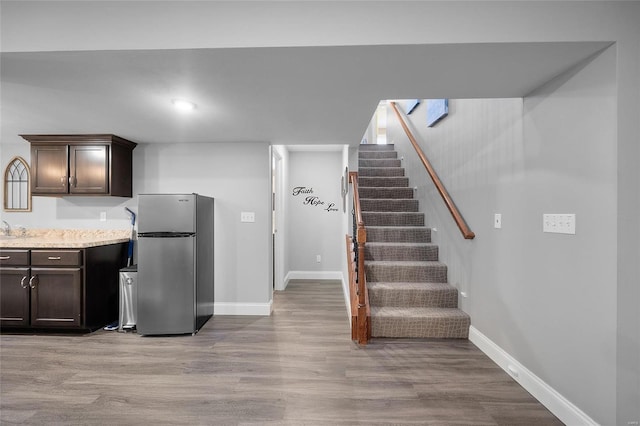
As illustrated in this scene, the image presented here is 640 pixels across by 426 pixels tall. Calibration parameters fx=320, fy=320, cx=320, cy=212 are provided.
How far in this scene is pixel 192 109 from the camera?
8.73 feet

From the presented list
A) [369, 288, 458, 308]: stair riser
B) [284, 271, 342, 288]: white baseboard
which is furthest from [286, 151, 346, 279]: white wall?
[369, 288, 458, 308]: stair riser

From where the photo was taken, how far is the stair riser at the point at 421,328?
3.00 m

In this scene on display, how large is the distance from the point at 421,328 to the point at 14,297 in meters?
4.03

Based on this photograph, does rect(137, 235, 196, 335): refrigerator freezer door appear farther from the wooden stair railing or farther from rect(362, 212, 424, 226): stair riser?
rect(362, 212, 424, 226): stair riser

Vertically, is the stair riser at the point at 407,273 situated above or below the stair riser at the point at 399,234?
below

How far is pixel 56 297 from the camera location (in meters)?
3.18

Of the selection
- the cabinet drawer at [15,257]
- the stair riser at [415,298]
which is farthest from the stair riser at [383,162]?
the cabinet drawer at [15,257]

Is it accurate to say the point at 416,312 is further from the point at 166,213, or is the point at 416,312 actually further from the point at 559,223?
the point at 166,213

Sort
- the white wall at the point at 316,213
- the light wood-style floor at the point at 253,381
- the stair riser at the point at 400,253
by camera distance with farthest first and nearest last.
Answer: the white wall at the point at 316,213
the stair riser at the point at 400,253
the light wood-style floor at the point at 253,381

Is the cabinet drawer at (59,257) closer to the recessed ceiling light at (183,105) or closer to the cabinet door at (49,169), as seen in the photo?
the cabinet door at (49,169)

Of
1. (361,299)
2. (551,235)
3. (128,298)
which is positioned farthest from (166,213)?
(551,235)

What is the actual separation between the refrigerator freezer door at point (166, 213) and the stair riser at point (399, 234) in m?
2.10

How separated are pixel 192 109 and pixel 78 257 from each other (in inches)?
76.1

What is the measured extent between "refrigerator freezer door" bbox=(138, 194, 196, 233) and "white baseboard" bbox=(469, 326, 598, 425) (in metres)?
2.91
